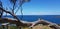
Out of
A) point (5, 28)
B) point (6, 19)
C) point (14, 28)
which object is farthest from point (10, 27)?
point (6, 19)

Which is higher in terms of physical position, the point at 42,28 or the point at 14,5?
the point at 14,5

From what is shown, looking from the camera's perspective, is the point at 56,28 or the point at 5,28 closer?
the point at 56,28

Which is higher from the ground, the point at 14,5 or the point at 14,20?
the point at 14,5

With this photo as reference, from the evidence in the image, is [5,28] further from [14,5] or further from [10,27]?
[14,5]

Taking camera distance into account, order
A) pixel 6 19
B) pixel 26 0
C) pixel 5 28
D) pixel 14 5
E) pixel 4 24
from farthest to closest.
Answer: pixel 14 5 → pixel 26 0 → pixel 5 28 → pixel 4 24 → pixel 6 19

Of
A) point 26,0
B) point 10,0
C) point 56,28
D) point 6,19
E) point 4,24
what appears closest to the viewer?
point 56,28

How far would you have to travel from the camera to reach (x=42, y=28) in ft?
29.8

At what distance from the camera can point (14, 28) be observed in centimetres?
902

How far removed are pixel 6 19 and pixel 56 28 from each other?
176 cm

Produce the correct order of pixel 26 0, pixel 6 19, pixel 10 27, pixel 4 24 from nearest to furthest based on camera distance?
1. pixel 6 19
2. pixel 4 24
3. pixel 10 27
4. pixel 26 0

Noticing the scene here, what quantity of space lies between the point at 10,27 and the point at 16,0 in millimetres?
2790

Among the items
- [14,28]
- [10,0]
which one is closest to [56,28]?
[14,28]

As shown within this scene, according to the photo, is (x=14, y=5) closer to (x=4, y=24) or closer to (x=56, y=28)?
(x=4, y=24)

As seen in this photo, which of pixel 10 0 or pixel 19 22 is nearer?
pixel 19 22
